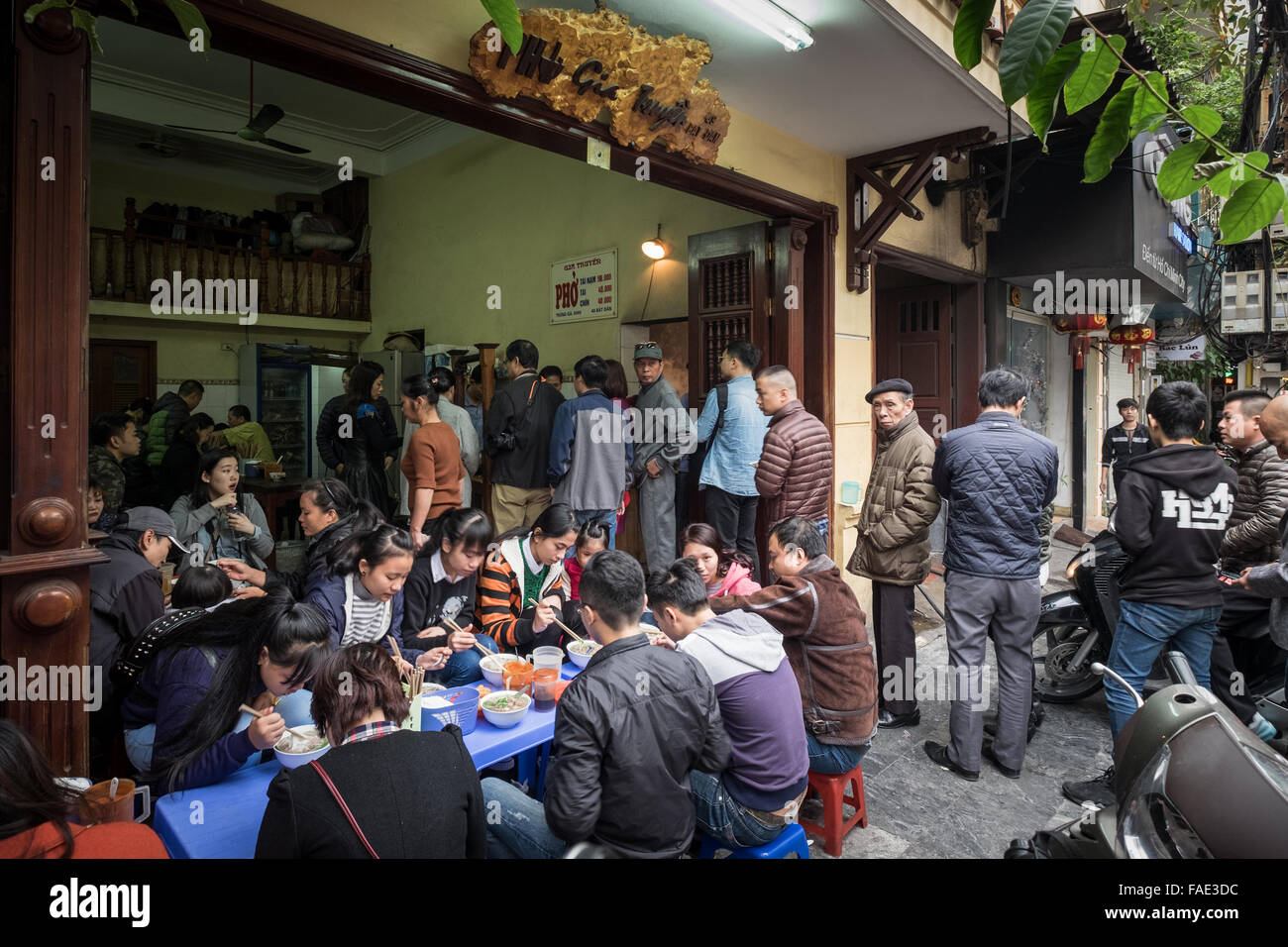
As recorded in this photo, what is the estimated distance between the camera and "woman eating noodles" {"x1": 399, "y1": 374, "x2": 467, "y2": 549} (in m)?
5.21

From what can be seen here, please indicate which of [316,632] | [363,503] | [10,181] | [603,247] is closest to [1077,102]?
[316,632]

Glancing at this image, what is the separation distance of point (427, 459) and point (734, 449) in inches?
86.2

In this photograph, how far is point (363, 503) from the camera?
3957 mm

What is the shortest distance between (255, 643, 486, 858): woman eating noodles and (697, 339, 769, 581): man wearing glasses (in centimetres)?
371

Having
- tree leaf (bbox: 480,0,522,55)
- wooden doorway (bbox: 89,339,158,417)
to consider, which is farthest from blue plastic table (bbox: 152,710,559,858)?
wooden doorway (bbox: 89,339,158,417)

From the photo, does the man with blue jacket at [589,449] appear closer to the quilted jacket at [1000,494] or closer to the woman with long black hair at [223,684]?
the quilted jacket at [1000,494]

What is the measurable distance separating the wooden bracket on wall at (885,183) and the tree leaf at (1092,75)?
4.32 meters

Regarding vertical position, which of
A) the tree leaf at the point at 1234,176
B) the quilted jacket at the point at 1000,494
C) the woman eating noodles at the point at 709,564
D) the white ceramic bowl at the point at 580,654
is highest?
the tree leaf at the point at 1234,176

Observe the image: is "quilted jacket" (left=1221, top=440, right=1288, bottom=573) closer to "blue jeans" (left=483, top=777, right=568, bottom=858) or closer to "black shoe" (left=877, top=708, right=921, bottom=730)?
"black shoe" (left=877, top=708, right=921, bottom=730)

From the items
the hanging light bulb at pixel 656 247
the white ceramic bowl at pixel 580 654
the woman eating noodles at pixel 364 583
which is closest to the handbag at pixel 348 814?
the woman eating noodles at pixel 364 583

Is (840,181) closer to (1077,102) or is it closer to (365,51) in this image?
(365,51)

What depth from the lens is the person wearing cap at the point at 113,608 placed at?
2.81 m

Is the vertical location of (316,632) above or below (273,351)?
below

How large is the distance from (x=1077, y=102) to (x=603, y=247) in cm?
639
